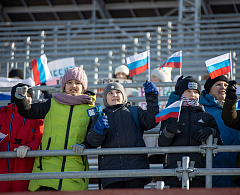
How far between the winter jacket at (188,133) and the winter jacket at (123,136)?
0.20 metres

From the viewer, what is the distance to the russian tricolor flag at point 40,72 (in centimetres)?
516

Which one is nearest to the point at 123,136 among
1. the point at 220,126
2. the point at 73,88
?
the point at 73,88

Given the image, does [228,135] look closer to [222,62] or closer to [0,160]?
[222,62]

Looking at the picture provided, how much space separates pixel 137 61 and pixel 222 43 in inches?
261

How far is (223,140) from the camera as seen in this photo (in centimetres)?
405

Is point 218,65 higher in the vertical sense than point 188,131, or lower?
higher

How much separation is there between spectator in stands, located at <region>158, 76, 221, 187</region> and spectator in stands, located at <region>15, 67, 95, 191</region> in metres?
0.79

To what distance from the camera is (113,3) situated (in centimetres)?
1538

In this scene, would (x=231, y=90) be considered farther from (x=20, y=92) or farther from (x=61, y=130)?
(x=20, y=92)

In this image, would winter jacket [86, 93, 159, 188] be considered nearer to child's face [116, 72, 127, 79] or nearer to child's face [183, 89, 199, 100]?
child's face [183, 89, 199, 100]

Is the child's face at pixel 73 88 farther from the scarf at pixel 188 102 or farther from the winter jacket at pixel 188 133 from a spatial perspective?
the scarf at pixel 188 102

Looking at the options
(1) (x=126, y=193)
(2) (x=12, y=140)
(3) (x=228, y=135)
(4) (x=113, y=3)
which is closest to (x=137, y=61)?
(3) (x=228, y=135)

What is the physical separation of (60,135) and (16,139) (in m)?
0.52

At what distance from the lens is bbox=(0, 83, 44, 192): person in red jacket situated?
3896 millimetres
